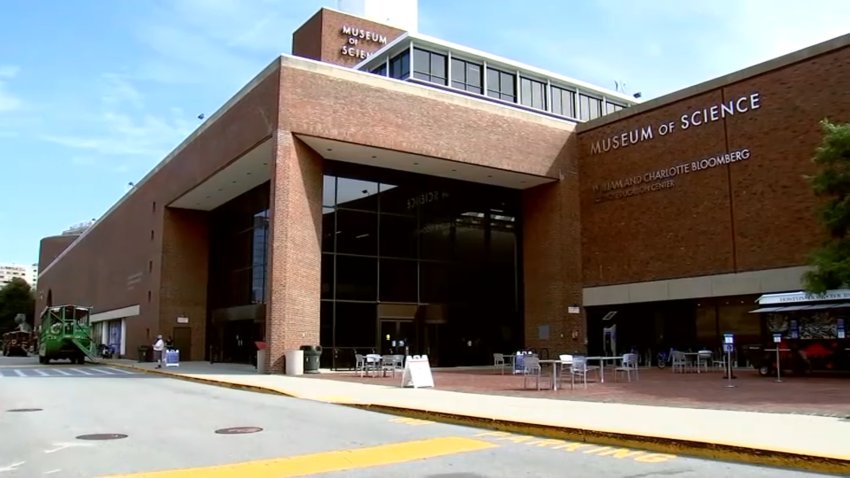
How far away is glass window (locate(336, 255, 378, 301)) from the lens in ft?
106

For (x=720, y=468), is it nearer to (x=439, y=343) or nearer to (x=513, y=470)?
(x=513, y=470)

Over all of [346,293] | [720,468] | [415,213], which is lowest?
[720,468]

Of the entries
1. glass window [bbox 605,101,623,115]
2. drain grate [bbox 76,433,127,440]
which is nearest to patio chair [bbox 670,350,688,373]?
drain grate [bbox 76,433,127,440]

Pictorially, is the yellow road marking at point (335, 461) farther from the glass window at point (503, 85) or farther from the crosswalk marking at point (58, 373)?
the glass window at point (503, 85)

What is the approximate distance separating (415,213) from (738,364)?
51.9 feet

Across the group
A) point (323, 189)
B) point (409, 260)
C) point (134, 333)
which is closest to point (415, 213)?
point (409, 260)

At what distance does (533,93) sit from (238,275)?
2428cm

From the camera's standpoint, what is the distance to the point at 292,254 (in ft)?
89.8

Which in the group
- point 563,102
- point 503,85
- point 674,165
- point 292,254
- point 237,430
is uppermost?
point 503,85

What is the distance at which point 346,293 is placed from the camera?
32406mm

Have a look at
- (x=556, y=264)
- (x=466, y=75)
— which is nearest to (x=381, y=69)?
(x=466, y=75)

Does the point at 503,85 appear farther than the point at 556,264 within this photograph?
Yes

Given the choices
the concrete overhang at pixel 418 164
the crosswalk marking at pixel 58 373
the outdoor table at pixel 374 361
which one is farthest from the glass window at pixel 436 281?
the crosswalk marking at pixel 58 373

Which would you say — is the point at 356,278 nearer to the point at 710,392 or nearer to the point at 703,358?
the point at 703,358
